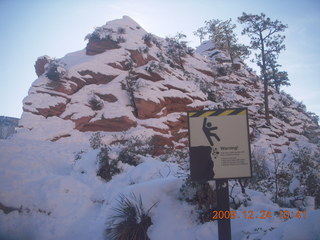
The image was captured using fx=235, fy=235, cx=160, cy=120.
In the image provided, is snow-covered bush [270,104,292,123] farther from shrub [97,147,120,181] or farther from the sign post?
the sign post

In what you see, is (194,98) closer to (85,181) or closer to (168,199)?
(85,181)

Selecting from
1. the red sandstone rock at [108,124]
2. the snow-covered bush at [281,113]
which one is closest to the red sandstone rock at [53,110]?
the red sandstone rock at [108,124]

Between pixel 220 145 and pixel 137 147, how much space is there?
9160mm

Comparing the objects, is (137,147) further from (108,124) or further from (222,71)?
(222,71)

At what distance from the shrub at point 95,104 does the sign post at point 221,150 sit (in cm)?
1544

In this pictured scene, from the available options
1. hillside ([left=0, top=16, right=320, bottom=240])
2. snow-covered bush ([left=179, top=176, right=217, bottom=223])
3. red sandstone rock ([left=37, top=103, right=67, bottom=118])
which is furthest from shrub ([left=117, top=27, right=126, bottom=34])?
snow-covered bush ([left=179, top=176, right=217, bottom=223])

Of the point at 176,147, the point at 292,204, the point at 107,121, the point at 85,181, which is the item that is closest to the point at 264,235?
the point at 292,204

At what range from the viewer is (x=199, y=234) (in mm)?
4605

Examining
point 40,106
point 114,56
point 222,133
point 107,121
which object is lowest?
point 222,133

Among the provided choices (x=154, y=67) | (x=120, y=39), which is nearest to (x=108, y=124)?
(x=154, y=67)

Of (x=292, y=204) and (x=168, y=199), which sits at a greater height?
(x=168, y=199)

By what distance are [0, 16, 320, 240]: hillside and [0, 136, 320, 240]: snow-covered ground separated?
25 mm

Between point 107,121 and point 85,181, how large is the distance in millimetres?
9312

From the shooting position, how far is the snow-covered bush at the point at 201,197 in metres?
4.96
